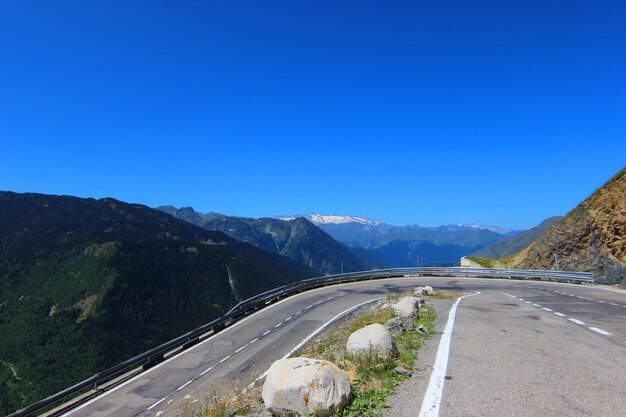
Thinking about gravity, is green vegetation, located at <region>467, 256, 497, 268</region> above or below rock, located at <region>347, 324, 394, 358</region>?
above

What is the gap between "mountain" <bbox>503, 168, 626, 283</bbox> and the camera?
138 ft

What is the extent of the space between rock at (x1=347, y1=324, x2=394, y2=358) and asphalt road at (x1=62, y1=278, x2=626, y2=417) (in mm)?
1388

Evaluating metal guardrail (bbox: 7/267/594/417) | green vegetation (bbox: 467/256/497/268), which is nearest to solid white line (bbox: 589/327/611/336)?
metal guardrail (bbox: 7/267/594/417)

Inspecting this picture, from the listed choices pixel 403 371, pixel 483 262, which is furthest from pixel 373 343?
pixel 483 262

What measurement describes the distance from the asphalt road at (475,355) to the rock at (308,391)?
5.40ft

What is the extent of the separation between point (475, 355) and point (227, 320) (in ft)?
70.7

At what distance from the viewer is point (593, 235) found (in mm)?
44812

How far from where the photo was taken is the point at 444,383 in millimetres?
7359

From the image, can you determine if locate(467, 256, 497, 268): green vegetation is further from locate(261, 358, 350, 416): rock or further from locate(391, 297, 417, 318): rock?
locate(261, 358, 350, 416): rock

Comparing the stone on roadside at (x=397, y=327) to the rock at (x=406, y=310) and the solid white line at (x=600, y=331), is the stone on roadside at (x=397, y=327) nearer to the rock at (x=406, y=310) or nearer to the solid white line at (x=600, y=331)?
the rock at (x=406, y=310)

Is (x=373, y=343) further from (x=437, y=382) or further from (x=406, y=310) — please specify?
(x=406, y=310)

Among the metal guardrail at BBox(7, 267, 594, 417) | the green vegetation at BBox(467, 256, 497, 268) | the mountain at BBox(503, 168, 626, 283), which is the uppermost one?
the mountain at BBox(503, 168, 626, 283)

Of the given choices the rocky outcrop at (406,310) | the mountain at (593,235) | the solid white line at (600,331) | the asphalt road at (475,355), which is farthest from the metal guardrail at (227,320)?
the solid white line at (600,331)

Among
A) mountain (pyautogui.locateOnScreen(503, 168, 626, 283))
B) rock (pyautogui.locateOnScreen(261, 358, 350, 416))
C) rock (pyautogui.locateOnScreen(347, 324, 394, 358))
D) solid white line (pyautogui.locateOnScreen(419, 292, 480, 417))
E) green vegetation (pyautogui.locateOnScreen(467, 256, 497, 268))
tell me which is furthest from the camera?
green vegetation (pyautogui.locateOnScreen(467, 256, 497, 268))
